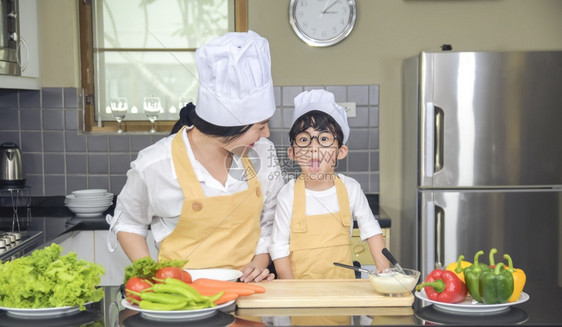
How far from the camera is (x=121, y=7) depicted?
3779mm

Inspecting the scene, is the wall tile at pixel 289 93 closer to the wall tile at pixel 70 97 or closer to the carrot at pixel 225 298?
the wall tile at pixel 70 97

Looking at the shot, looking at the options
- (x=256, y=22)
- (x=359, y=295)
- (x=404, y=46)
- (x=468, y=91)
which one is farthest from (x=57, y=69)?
(x=359, y=295)

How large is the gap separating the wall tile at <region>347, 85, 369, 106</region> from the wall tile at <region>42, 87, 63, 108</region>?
1489 mm

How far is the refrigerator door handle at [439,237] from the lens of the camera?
129 inches

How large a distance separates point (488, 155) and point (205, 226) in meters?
1.70

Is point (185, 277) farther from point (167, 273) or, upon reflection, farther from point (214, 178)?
point (214, 178)

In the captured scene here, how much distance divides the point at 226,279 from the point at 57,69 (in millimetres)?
2270

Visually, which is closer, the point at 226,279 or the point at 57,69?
the point at 226,279

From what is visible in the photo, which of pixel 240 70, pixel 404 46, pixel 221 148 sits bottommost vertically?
pixel 221 148

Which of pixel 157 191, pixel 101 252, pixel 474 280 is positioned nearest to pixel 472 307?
pixel 474 280

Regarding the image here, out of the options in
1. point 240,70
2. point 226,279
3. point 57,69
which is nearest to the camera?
point 226,279

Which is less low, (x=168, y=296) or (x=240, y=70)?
(x=240, y=70)

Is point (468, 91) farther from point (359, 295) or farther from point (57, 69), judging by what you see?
point (57, 69)

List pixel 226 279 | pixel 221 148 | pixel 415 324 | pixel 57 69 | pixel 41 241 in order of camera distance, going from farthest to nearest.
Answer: pixel 57 69
pixel 41 241
pixel 221 148
pixel 226 279
pixel 415 324
